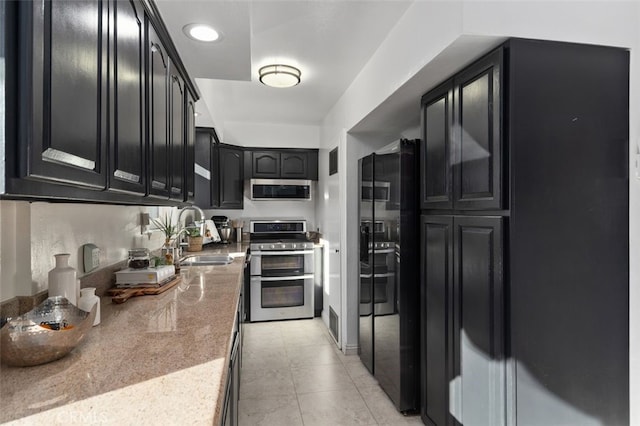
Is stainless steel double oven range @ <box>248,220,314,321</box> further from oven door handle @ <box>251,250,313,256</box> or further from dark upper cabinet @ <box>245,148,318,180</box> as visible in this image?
dark upper cabinet @ <box>245,148,318,180</box>

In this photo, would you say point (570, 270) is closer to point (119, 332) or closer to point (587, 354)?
point (587, 354)

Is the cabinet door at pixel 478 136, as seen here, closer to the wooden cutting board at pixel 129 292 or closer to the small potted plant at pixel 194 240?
the wooden cutting board at pixel 129 292

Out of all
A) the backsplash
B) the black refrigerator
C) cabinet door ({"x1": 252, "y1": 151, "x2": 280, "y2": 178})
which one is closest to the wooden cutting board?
the backsplash

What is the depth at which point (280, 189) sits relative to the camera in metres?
4.58

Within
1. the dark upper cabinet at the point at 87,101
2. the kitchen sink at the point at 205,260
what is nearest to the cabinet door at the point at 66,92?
the dark upper cabinet at the point at 87,101

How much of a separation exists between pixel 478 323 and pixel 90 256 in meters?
1.80

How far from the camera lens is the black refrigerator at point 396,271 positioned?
2.28m

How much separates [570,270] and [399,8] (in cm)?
159

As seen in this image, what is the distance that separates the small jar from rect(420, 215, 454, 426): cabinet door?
1623mm

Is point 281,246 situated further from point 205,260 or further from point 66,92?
point 66,92

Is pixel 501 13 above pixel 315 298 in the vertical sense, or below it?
above

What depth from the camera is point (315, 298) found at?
4.38 metres

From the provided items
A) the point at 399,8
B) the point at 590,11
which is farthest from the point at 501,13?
the point at 399,8

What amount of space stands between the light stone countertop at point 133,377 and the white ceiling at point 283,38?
1.34m
